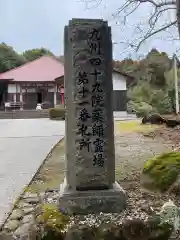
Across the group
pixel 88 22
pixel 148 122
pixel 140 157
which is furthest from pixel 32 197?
pixel 148 122

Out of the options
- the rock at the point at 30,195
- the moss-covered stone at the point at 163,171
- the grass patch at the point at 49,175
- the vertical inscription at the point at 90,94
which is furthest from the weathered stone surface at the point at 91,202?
the grass patch at the point at 49,175

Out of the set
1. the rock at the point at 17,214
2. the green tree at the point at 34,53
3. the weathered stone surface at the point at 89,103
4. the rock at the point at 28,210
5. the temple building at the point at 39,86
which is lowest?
the rock at the point at 17,214

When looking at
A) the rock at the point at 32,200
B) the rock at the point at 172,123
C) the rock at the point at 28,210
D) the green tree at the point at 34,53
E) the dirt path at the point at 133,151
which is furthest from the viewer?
the green tree at the point at 34,53

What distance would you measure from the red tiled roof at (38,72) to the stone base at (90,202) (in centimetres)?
3450

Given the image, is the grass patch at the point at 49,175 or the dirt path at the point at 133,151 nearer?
the grass patch at the point at 49,175

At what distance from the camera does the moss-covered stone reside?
17.1 feet

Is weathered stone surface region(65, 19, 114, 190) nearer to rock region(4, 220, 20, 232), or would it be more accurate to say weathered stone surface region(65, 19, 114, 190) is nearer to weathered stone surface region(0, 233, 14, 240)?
rock region(4, 220, 20, 232)

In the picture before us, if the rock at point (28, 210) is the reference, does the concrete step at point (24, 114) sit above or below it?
above

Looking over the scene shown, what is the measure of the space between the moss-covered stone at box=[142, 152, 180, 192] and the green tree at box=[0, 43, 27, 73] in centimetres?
4801

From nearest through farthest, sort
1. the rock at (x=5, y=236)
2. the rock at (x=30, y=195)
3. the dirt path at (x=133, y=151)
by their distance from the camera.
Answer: the rock at (x=5, y=236) → the rock at (x=30, y=195) → the dirt path at (x=133, y=151)

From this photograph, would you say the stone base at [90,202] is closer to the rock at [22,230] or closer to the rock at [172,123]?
the rock at [22,230]

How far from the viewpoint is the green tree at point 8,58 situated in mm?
51875

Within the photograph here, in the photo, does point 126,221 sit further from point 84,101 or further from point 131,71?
point 131,71

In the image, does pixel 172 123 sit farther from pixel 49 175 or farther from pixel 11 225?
pixel 11 225
